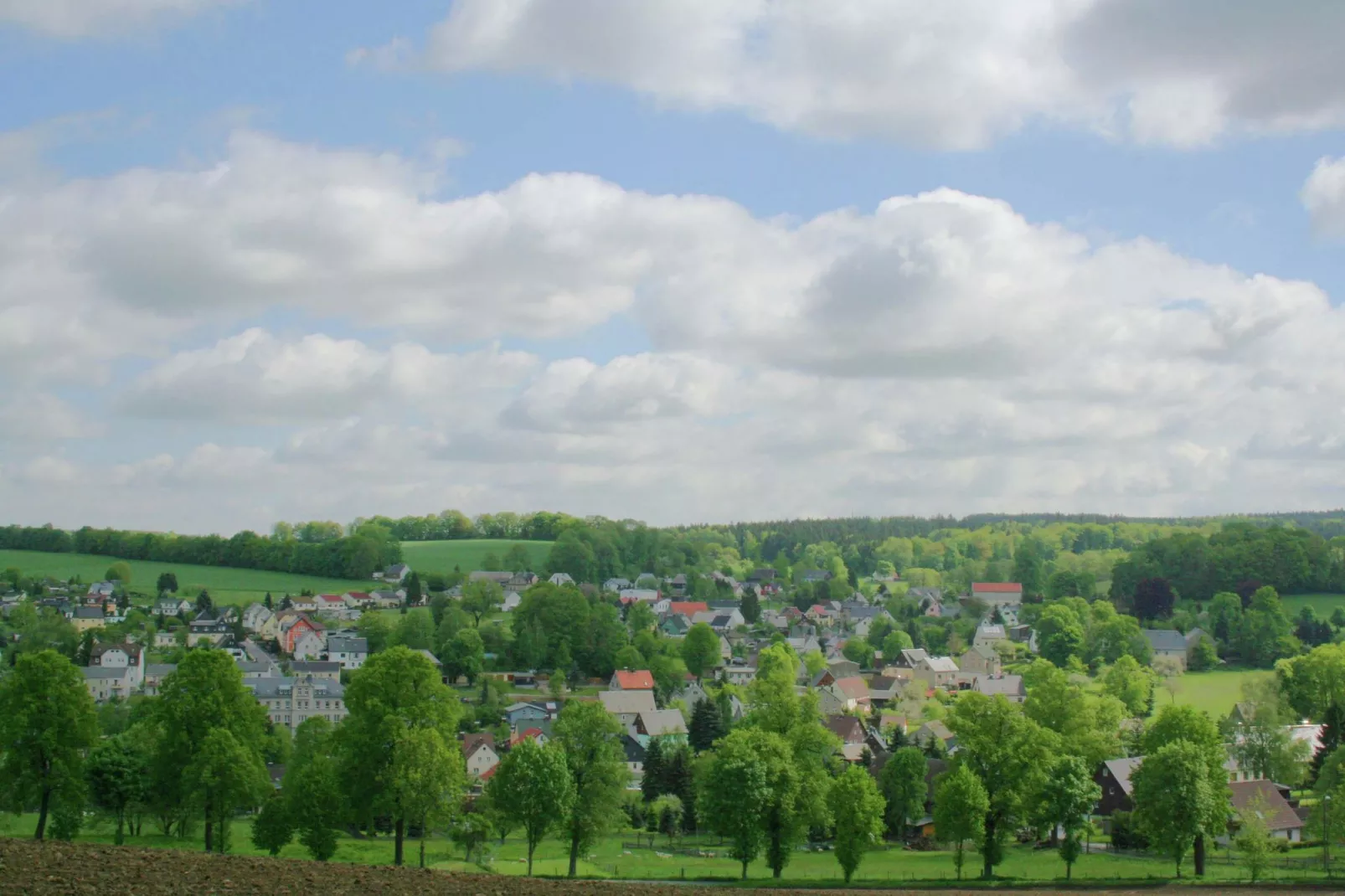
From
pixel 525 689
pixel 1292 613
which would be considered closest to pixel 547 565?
pixel 525 689

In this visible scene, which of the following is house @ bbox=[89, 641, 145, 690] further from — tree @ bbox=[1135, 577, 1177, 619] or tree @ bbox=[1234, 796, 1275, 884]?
tree @ bbox=[1135, 577, 1177, 619]

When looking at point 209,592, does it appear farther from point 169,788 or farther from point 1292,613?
point 1292,613

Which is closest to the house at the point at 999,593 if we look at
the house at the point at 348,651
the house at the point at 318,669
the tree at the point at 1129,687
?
the tree at the point at 1129,687

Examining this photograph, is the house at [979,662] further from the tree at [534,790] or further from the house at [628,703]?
the tree at [534,790]

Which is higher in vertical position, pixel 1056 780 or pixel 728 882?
pixel 1056 780

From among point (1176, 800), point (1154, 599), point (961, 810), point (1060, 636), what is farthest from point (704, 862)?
point (1154, 599)

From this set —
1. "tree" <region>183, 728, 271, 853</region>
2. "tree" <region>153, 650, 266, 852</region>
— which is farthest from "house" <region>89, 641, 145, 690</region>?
"tree" <region>183, 728, 271, 853</region>
